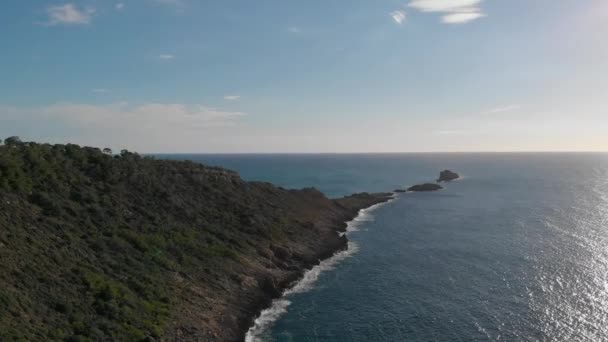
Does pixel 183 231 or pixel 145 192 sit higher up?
pixel 145 192

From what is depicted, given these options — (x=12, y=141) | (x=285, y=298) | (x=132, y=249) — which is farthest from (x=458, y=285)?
(x=12, y=141)

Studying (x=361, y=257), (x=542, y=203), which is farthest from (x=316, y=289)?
(x=542, y=203)

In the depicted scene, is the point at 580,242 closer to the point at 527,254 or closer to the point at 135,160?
the point at 527,254

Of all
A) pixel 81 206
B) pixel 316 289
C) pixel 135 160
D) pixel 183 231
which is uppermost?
pixel 135 160

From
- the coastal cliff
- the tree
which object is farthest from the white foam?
the tree

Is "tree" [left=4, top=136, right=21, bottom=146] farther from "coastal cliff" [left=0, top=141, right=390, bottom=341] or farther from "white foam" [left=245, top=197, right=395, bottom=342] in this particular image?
"white foam" [left=245, top=197, right=395, bottom=342]

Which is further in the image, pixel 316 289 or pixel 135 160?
pixel 135 160

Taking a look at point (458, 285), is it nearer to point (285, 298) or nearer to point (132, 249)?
point (285, 298)

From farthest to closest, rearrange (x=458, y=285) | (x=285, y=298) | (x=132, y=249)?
(x=458, y=285)
(x=285, y=298)
(x=132, y=249)

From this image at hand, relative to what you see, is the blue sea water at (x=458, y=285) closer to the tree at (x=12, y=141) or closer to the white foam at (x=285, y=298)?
the white foam at (x=285, y=298)
